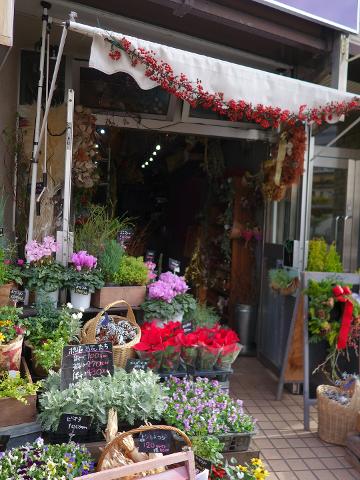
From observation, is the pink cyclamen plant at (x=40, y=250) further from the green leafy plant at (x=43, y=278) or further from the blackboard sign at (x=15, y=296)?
the blackboard sign at (x=15, y=296)

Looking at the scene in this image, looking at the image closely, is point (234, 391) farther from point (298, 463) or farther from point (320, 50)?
point (320, 50)

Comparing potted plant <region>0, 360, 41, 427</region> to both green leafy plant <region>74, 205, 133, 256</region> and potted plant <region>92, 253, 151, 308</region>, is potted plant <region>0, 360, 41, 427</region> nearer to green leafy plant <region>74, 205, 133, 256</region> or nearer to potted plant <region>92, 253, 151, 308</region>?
potted plant <region>92, 253, 151, 308</region>

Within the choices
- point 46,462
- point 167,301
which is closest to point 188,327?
point 167,301

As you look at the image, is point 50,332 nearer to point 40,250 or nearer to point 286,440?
point 40,250

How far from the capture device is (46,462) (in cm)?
231

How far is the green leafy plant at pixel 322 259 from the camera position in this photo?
4.97 m

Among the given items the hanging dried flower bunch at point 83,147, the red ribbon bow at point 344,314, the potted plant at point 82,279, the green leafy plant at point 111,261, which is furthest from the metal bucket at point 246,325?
the potted plant at point 82,279

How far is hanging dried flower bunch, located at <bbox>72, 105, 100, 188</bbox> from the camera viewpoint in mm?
4918

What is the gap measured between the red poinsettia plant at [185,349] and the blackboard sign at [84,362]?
0.47 metres

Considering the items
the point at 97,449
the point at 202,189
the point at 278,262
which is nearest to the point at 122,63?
the point at 97,449

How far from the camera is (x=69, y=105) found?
391 cm

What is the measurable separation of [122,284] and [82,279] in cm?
39

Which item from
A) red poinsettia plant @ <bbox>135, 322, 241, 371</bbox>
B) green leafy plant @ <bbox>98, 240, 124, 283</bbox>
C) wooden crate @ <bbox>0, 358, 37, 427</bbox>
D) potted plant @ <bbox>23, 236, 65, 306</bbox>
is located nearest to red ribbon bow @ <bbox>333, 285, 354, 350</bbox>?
red poinsettia plant @ <bbox>135, 322, 241, 371</bbox>

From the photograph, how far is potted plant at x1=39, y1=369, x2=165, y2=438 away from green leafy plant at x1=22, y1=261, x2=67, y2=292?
0.98m
